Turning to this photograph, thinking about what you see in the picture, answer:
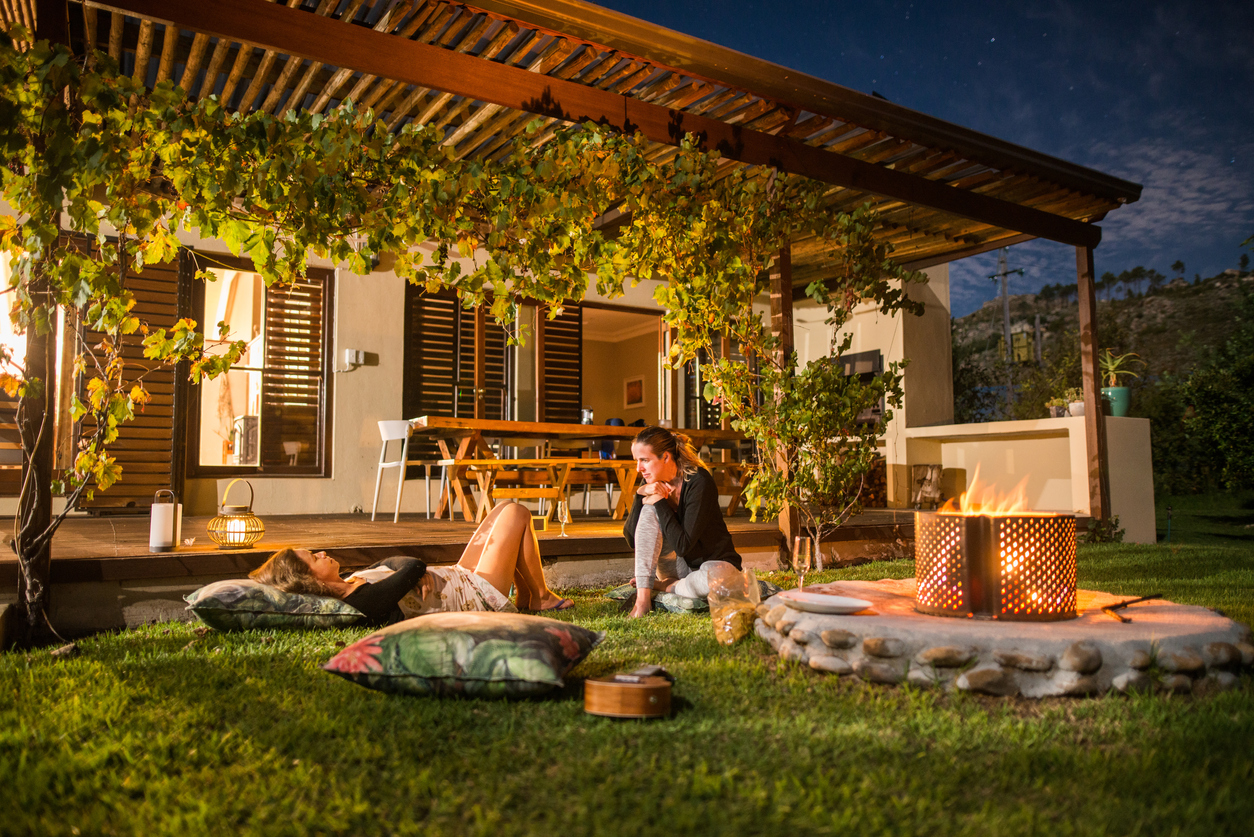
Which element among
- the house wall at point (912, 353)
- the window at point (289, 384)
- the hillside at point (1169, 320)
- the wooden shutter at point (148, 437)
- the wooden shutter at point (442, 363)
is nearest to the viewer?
the wooden shutter at point (148, 437)

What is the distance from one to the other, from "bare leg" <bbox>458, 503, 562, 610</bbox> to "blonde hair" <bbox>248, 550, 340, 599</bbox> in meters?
0.68

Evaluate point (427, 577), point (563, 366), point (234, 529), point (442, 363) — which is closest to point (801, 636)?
point (427, 577)

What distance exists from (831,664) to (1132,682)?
2.78 ft

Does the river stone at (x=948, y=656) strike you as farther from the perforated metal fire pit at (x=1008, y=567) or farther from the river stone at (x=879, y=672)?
the perforated metal fire pit at (x=1008, y=567)

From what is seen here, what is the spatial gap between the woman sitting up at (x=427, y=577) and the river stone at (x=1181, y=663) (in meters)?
2.48

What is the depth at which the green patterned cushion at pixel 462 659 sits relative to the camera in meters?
2.38

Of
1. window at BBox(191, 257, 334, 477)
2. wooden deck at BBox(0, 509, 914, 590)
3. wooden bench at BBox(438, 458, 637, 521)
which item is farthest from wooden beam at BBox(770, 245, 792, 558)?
window at BBox(191, 257, 334, 477)

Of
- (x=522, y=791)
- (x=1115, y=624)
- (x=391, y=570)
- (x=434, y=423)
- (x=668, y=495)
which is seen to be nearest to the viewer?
(x=522, y=791)

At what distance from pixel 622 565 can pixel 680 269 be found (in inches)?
74.1

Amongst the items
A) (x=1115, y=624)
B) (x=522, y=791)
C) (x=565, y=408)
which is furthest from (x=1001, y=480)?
(x=522, y=791)

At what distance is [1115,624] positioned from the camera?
2.64 m

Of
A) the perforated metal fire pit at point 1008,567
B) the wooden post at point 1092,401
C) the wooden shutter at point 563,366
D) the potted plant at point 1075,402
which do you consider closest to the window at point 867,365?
the potted plant at point 1075,402

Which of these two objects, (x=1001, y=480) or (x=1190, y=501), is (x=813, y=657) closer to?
(x=1001, y=480)

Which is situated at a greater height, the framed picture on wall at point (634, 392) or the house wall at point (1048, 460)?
the framed picture on wall at point (634, 392)
